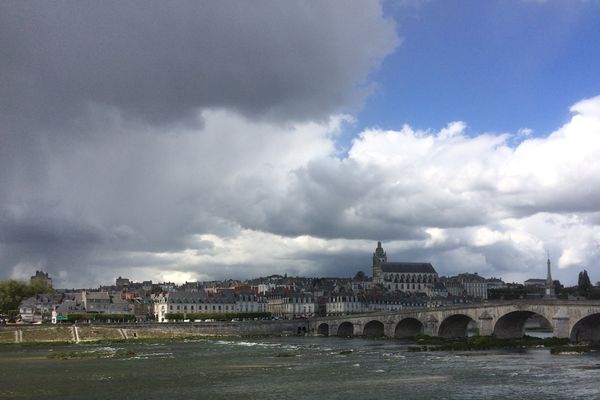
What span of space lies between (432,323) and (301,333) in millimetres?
50059

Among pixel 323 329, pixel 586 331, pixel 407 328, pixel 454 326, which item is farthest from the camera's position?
pixel 323 329

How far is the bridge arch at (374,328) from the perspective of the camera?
135 metres

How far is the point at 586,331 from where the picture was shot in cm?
8925

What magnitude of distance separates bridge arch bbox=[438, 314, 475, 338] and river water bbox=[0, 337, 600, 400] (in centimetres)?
2807

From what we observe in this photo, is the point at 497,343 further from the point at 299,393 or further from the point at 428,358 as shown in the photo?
the point at 299,393

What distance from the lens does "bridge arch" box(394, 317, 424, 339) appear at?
124194 mm

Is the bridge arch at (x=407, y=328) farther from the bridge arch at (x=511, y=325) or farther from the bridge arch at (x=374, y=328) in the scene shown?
the bridge arch at (x=511, y=325)

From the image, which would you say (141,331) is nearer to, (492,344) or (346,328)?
(346,328)

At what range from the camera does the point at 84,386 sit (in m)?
53.2

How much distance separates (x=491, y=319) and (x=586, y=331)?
12.0 metres

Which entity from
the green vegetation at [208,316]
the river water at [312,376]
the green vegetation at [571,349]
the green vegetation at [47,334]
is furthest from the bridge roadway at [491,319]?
the green vegetation at [47,334]

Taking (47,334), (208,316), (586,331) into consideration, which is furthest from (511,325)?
(208,316)

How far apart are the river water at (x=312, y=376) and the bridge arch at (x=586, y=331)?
1050cm

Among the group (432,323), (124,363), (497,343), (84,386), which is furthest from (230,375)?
(432,323)
